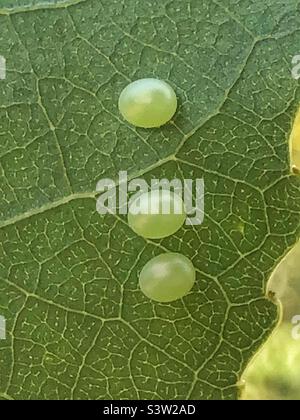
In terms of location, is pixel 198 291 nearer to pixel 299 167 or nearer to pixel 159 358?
pixel 159 358

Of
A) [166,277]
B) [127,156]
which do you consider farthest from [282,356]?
[127,156]

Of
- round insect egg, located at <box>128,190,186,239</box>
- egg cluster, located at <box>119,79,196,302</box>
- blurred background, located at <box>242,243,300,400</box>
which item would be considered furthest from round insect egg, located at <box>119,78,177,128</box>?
blurred background, located at <box>242,243,300,400</box>

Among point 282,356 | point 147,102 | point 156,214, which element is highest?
→ point 147,102

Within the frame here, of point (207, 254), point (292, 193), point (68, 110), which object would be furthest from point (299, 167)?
point (68, 110)

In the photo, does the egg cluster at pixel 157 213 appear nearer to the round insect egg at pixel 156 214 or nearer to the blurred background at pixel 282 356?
the round insect egg at pixel 156 214

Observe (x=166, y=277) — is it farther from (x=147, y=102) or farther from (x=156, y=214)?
(x=147, y=102)
